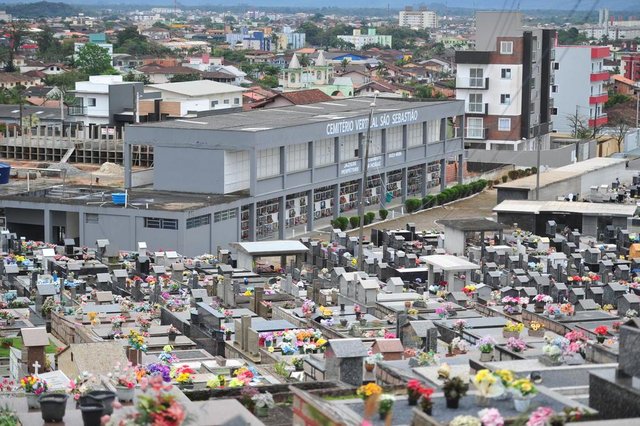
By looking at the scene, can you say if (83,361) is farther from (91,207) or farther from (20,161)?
(20,161)

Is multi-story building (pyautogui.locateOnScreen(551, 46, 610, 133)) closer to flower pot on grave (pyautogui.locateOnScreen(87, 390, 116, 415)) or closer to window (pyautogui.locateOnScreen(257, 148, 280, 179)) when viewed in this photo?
window (pyautogui.locateOnScreen(257, 148, 280, 179))

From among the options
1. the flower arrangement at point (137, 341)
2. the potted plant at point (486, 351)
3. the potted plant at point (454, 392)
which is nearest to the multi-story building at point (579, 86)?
the flower arrangement at point (137, 341)

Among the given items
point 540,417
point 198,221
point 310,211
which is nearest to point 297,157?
point 310,211

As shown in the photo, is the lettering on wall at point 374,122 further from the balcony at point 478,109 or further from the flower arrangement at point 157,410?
the flower arrangement at point 157,410

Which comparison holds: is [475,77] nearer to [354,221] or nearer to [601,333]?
[354,221]

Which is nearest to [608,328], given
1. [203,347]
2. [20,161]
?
[203,347]

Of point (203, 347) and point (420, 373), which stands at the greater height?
point (420, 373)

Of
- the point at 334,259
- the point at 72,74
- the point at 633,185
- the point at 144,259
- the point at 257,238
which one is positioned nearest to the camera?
the point at 144,259
